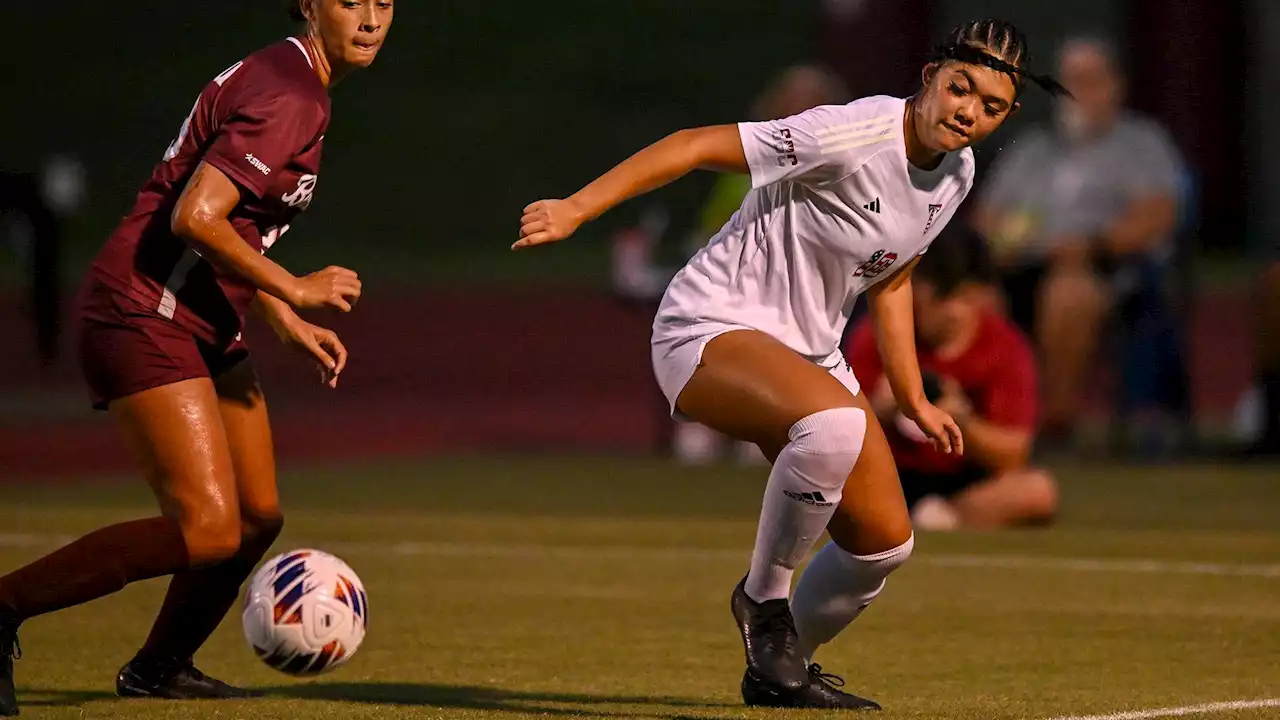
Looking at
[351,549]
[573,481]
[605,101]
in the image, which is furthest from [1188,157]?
[351,549]

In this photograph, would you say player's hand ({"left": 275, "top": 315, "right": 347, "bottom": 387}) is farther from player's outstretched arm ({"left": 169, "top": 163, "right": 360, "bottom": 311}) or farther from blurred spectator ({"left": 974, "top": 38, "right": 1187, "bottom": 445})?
blurred spectator ({"left": 974, "top": 38, "right": 1187, "bottom": 445})

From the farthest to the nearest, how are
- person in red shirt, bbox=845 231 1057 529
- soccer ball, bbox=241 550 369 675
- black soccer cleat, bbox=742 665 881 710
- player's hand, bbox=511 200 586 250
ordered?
person in red shirt, bbox=845 231 1057 529
soccer ball, bbox=241 550 369 675
black soccer cleat, bbox=742 665 881 710
player's hand, bbox=511 200 586 250

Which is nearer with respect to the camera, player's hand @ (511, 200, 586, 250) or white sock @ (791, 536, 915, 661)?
player's hand @ (511, 200, 586, 250)

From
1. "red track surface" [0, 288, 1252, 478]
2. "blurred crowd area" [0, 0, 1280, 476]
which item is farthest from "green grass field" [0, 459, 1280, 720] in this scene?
"red track surface" [0, 288, 1252, 478]

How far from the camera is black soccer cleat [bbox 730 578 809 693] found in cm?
517

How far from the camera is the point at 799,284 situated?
5.29m

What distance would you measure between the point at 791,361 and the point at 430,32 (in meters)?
22.4

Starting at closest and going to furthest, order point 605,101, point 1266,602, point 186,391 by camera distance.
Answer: point 186,391 → point 1266,602 → point 605,101

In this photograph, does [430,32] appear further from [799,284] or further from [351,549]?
[799,284]

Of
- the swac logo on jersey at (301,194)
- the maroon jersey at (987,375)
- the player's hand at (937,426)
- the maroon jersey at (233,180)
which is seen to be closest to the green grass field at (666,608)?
the maroon jersey at (987,375)

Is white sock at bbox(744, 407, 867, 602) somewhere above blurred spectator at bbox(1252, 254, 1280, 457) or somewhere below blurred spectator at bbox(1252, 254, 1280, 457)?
above

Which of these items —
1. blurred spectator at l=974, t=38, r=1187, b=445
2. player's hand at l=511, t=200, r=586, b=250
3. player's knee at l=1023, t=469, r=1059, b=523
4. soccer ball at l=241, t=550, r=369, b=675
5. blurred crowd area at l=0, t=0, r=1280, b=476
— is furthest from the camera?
blurred crowd area at l=0, t=0, r=1280, b=476

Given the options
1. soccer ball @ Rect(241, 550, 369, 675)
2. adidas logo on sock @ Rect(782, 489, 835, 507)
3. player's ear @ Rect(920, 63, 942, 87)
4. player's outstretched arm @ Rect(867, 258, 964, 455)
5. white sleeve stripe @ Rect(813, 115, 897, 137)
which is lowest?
soccer ball @ Rect(241, 550, 369, 675)

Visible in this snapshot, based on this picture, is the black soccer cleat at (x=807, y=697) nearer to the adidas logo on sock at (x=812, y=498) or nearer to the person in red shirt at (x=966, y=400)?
the adidas logo on sock at (x=812, y=498)
